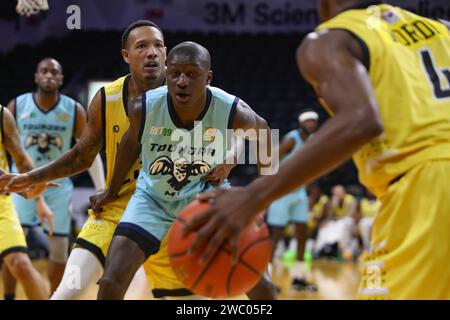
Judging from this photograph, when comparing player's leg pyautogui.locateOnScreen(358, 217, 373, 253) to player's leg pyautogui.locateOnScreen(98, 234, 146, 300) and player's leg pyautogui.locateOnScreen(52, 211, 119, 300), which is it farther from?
player's leg pyautogui.locateOnScreen(98, 234, 146, 300)

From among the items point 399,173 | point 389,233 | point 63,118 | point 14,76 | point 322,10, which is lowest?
point 389,233

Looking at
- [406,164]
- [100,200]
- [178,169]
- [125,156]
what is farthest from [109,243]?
[406,164]

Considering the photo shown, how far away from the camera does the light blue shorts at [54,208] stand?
6988 millimetres

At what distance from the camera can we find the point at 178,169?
404 centimetres

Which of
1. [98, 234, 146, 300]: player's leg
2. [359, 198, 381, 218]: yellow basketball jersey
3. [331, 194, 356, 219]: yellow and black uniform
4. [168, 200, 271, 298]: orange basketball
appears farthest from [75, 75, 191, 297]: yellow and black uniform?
[331, 194, 356, 219]: yellow and black uniform

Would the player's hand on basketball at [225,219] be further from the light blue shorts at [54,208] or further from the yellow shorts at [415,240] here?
the light blue shorts at [54,208]

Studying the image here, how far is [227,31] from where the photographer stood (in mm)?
18266

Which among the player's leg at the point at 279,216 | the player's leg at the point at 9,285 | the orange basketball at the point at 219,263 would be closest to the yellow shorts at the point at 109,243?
the orange basketball at the point at 219,263

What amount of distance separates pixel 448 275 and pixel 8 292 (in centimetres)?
539

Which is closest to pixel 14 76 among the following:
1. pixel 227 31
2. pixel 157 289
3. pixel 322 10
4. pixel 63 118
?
pixel 227 31

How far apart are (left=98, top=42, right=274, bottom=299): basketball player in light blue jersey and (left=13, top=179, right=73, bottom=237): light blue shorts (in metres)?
3.03

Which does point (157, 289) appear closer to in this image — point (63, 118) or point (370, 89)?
point (370, 89)

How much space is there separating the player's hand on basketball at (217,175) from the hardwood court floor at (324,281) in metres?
3.57

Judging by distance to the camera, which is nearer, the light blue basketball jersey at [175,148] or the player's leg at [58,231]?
the light blue basketball jersey at [175,148]
